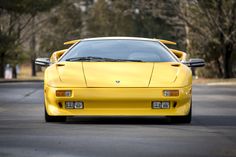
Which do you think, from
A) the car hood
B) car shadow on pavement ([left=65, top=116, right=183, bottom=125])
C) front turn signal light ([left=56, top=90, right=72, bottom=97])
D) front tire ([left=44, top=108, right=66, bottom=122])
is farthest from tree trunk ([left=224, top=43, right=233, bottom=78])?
front turn signal light ([left=56, top=90, right=72, bottom=97])

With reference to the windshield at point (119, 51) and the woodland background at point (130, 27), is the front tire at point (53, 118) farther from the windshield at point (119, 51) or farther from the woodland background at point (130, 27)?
the woodland background at point (130, 27)

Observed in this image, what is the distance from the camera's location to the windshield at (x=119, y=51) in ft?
43.2

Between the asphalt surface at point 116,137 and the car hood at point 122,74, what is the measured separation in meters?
0.61

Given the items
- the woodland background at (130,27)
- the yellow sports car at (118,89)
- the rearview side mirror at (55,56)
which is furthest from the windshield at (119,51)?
the woodland background at (130,27)

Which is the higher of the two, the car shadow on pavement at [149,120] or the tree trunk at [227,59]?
the car shadow on pavement at [149,120]

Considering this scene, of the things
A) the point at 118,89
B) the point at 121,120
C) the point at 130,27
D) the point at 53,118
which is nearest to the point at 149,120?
the point at 121,120

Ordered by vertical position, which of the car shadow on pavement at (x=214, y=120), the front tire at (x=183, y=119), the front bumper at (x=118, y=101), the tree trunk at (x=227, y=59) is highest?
the front bumper at (x=118, y=101)

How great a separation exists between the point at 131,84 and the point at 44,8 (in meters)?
42.0

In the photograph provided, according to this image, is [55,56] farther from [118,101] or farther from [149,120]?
[118,101]

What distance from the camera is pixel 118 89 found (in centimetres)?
1215

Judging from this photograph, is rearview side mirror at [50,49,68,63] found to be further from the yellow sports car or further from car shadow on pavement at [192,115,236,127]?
car shadow on pavement at [192,115,236,127]

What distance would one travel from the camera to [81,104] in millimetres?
12148

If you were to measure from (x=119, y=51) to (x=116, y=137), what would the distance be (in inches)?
135

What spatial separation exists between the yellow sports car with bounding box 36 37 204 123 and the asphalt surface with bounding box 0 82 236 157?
0.22 m
